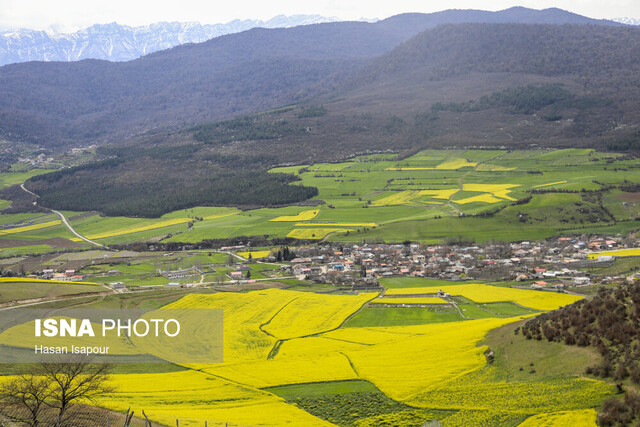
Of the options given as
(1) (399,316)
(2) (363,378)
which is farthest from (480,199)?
(2) (363,378)

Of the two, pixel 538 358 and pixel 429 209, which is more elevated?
pixel 538 358

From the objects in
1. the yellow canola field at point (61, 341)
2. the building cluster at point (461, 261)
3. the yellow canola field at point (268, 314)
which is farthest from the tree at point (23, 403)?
the building cluster at point (461, 261)

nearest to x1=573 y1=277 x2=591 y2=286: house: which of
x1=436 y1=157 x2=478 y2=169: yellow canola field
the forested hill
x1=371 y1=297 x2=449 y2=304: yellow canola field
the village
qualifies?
the village

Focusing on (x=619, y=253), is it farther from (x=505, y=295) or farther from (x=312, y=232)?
(x=312, y=232)

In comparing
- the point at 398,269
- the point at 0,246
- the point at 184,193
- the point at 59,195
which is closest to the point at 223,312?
the point at 398,269

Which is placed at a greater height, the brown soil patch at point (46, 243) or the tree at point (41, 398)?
the tree at point (41, 398)

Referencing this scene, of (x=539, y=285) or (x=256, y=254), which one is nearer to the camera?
(x=539, y=285)

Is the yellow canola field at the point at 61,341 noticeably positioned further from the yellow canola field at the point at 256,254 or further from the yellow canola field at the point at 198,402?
the yellow canola field at the point at 256,254
